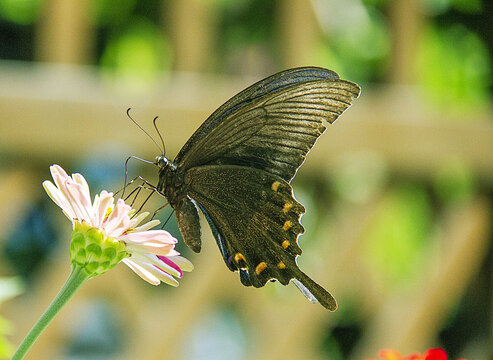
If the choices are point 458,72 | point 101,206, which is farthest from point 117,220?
point 458,72

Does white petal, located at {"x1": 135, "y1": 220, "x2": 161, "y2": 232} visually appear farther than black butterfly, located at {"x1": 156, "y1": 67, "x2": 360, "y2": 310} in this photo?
No

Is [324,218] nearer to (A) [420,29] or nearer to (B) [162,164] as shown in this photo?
(A) [420,29]

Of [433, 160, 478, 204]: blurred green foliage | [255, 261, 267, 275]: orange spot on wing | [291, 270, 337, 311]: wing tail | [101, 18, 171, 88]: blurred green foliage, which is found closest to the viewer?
[291, 270, 337, 311]: wing tail

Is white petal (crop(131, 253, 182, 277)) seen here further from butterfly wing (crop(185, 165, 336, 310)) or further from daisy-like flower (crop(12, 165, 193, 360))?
butterfly wing (crop(185, 165, 336, 310))

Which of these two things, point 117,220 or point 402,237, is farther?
point 402,237

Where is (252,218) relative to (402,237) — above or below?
above

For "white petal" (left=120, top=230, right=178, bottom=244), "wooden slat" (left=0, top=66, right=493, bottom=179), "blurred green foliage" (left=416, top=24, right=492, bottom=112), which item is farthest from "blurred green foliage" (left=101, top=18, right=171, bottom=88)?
"white petal" (left=120, top=230, right=178, bottom=244)

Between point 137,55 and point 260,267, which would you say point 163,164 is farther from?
point 137,55
